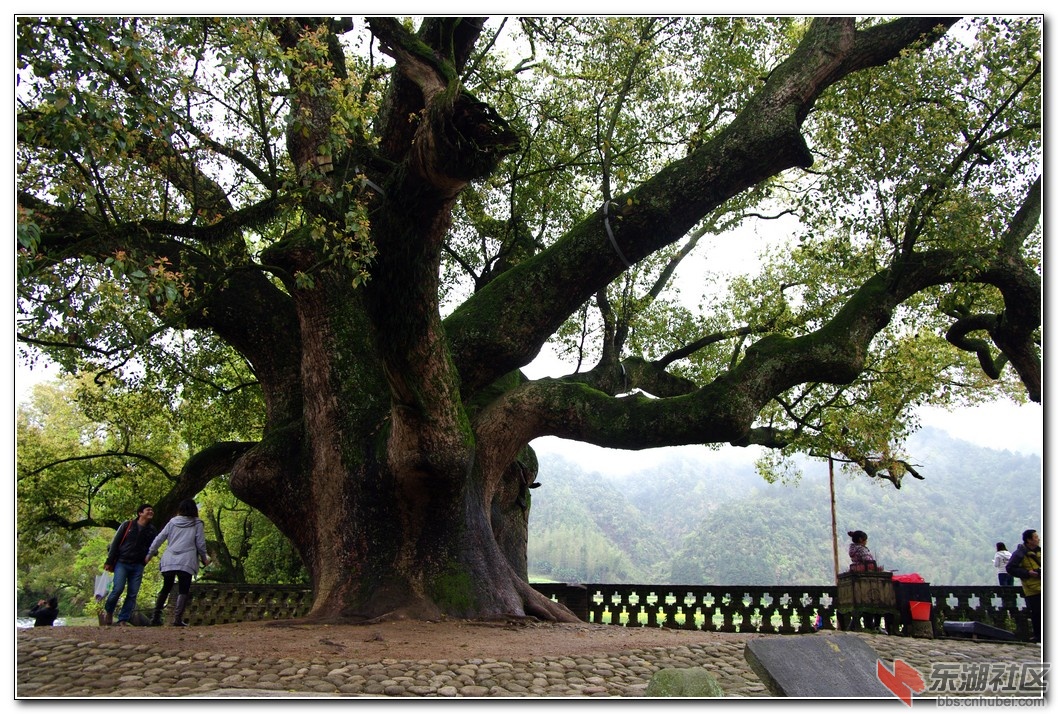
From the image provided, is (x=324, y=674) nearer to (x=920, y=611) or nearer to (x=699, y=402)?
(x=699, y=402)

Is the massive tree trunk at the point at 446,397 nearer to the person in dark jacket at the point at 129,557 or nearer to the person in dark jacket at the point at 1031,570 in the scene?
the person in dark jacket at the point at 129,557

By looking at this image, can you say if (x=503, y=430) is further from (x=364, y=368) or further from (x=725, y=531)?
(x=725, y=531)

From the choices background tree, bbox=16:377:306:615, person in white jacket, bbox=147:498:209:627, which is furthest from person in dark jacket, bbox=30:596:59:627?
person in white jacket, bbox=147:498:209:627

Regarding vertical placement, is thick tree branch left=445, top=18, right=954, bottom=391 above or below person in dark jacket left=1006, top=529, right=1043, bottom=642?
above

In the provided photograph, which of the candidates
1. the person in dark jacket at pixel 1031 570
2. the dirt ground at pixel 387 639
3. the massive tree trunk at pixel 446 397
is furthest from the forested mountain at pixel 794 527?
the dirt ground at pixel 387 639

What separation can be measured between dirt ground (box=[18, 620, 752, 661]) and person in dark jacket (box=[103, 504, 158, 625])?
5.94 feet

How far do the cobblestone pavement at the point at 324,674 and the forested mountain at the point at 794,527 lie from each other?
3040cm

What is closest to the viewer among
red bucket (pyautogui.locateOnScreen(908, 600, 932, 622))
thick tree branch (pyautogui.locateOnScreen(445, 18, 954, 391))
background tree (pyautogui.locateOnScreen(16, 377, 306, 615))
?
thick tree branch (pyautogui.locateOnScreen(445, 18, 954, 391))

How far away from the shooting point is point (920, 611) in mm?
8516

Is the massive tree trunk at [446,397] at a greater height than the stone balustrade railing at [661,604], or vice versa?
the massive tree trunk at [446,397]

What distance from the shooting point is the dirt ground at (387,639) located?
524cm

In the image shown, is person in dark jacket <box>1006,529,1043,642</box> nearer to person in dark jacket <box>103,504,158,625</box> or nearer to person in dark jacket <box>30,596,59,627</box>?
person in dark jacket <box>103,504,158,625</box>

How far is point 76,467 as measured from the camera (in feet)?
49.2

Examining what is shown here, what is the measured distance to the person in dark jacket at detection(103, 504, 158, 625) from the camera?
27.1 feet
